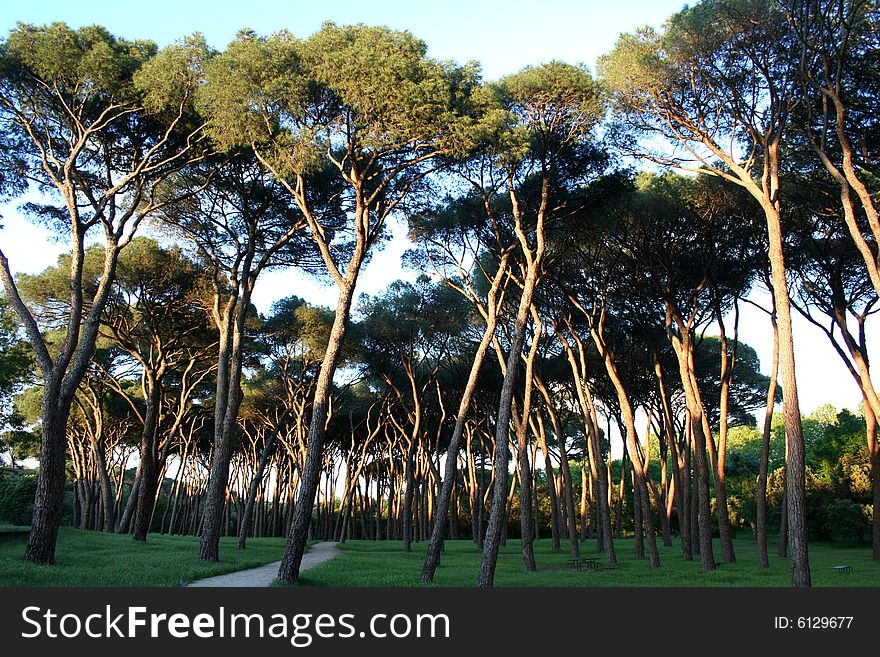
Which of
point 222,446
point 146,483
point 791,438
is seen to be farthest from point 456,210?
point 146,483

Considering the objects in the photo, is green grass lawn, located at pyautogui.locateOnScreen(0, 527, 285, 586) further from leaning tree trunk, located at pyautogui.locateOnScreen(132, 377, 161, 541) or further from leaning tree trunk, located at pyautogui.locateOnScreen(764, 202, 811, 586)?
leaning tree trunk, located at pyautogui.locateOnScreen(764, 202, 811, 586)

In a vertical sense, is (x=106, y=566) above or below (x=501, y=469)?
below

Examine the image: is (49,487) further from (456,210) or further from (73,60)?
(456,210)

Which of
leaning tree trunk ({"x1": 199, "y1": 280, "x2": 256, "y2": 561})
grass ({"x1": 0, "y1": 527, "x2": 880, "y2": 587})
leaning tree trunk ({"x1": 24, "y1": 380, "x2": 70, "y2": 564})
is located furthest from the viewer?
leaning tree trunk ({"x1": 199, "y1": 280, "x2": 256, "y2": 561})

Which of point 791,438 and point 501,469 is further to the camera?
point 501,469

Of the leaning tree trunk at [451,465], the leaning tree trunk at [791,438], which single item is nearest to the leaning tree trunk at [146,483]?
the leaning tree trunk at [451,465]

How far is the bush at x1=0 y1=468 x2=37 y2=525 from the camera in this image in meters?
32.9

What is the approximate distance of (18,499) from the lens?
33188mm

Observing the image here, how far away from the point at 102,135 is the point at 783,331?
14441 millimetres

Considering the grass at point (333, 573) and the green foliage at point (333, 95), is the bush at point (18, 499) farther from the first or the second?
the green foliage at point (333, 95)

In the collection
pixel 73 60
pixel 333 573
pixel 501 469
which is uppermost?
pixel 73 60

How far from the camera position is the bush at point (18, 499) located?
32.9 m

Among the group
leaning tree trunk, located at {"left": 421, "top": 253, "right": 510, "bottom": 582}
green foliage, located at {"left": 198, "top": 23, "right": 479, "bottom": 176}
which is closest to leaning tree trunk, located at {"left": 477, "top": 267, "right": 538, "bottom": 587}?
leaning tree trunk, located at {"left": 421, "top": 253, "right": 510, "bottom": 582}

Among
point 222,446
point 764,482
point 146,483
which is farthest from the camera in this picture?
point 146,483
